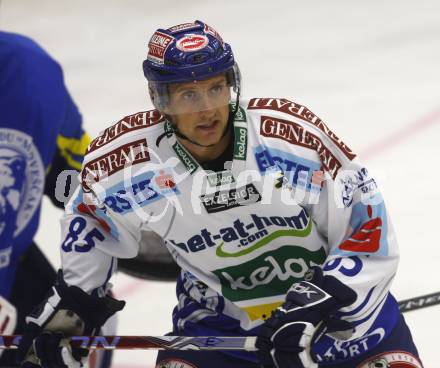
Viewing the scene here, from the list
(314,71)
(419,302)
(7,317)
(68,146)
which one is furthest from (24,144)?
(314,71)

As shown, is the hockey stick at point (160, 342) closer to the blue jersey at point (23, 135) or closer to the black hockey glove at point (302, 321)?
the black hockey glove at point (302, 321)

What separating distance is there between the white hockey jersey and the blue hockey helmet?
0.09m

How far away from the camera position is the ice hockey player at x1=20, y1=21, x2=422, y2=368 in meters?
2.54

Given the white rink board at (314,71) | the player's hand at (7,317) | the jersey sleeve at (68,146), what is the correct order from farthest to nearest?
the white rink board at (314,71) → the jersey sleeve at (68,146) → the player's hand at (7,317)

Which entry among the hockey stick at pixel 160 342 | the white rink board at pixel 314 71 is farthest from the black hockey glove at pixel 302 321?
the white rink board at pixel 314 71

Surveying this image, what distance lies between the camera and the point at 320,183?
2578 mm

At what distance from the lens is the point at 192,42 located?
8.37 feet

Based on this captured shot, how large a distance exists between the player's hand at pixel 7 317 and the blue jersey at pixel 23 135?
140 mm

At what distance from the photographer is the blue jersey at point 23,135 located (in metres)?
3.40

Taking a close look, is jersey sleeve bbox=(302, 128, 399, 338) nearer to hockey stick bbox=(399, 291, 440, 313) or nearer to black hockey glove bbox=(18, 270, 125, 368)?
black hockey glove bbox=(18, 270, 125, 368)

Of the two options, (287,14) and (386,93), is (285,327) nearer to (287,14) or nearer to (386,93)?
(386,93)

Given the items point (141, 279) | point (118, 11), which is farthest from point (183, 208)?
point (118, 11)

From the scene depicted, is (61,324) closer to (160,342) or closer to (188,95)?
(160,342)

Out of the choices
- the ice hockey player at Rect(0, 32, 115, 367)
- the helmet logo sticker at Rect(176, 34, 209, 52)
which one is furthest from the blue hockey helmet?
the ice hockey player at Rect(0, 32, 115, 367)
